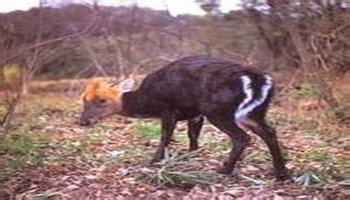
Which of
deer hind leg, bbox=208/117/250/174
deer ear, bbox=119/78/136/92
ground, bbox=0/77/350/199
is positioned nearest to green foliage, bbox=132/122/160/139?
ground, bbox=0/77/350/199

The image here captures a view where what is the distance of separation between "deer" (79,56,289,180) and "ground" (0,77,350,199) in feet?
0.70

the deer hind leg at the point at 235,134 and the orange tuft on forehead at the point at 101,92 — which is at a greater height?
the orange tuft on forehead at the point at 101,92

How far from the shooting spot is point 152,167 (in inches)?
259

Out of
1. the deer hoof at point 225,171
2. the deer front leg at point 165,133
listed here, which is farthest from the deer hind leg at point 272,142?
the deer front leg at point 165,133

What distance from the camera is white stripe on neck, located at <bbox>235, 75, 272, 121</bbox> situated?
240 inches

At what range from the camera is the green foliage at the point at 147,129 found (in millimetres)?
8078

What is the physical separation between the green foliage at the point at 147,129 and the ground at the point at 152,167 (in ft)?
0.04

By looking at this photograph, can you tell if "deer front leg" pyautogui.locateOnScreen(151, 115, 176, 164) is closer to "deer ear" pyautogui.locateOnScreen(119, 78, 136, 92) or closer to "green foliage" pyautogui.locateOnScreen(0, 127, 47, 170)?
"deer ear" pyautogui.locateOnScreen(119, 78, 136, 92)

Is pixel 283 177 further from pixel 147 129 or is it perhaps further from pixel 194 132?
pixel 147 129

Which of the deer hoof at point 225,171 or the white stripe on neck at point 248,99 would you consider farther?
the deer hoof at point 225,171

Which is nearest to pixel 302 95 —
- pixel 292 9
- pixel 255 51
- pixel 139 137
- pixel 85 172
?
pixel 292 9

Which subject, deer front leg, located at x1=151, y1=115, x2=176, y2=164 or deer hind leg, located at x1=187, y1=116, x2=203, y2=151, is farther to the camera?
deer hind leg, located at x1=187, y1=116, x2=203, y2=151

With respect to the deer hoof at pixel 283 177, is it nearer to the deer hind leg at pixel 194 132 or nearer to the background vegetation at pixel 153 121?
the background vegetation at pixel 153 121

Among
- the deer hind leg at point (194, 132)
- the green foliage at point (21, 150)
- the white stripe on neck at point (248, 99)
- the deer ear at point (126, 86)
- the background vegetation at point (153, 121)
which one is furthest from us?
the deer ear at point (126, 86)
